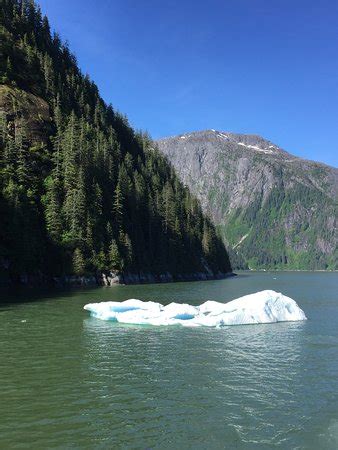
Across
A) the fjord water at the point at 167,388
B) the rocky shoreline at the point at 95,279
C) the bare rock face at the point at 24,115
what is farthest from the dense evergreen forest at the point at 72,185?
the fjord water at the point at 167,388

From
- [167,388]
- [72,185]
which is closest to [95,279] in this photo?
[72,185]

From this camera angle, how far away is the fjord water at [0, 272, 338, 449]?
16.9 meters

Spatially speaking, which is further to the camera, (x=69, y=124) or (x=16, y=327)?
(x=69, y=124)

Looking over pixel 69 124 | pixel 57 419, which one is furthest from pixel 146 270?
pixel 57 419

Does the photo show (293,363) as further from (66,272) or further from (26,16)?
(26,16)

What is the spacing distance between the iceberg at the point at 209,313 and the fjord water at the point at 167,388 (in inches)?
143

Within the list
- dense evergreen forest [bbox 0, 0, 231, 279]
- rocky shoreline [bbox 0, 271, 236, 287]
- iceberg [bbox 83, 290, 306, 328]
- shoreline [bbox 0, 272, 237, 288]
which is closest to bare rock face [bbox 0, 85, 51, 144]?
dense evergreen forest [bbox 0, 0, 231, 279]

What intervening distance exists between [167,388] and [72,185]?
9708cm

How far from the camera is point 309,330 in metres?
42.7

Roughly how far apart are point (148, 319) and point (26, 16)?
17855 cm

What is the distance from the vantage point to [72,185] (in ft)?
376

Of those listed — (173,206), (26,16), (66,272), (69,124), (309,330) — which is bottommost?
(309,330)

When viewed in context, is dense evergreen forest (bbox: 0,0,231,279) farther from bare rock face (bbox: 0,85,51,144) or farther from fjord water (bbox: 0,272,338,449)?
fjord water (bbox: 0,272,338,449)

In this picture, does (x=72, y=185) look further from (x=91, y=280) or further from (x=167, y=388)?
(x=167, y=388)
